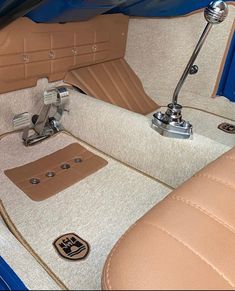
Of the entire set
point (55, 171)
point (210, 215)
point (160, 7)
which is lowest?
point (55, 171)

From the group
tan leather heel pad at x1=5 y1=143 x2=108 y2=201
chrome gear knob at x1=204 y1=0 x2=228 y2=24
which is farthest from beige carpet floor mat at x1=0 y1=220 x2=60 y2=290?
chrome gear knob at x1=204 y1=0 x2=228 y2=24

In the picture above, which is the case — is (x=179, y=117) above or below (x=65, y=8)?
below

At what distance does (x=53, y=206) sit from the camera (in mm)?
836

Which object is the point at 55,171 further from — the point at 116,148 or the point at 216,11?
the point at 216,11

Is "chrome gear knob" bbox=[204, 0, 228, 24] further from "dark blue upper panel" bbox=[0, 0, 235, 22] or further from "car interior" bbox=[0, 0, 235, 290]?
"dark blue upper panel" bbox=[0, 0, 235, 22]

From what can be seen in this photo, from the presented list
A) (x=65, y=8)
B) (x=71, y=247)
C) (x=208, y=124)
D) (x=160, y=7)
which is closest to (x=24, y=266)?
(x=71, y=247)

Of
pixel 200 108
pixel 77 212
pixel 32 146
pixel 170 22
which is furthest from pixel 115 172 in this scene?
pixel 170 22

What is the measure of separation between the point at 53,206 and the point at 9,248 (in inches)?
9.7

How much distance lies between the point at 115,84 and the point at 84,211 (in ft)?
2.85

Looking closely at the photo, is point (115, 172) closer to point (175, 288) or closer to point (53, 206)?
point (53, 206)

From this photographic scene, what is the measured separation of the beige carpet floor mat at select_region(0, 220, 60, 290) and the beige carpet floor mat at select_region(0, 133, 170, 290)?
0.22ft

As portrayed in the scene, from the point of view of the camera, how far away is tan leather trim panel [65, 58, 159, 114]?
1370 millimetres

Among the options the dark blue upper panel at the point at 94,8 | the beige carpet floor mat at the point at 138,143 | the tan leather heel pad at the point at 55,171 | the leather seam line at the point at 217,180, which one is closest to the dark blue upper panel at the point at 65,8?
the dark blue upper panel at the point at 94,8

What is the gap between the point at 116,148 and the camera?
3.45 feet
